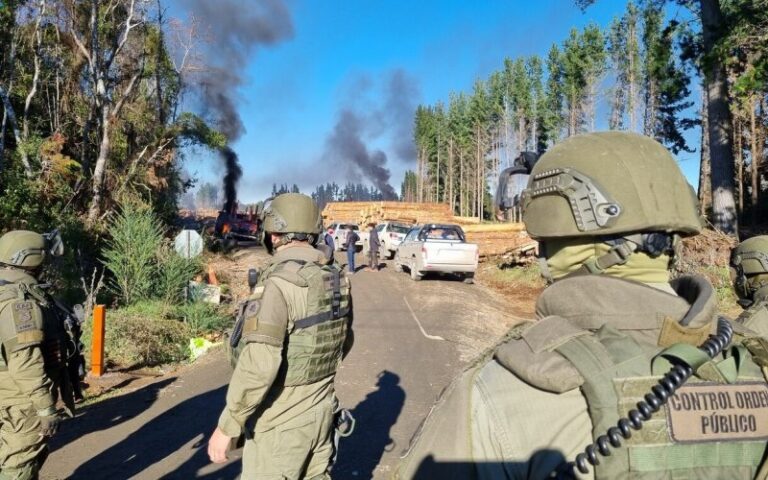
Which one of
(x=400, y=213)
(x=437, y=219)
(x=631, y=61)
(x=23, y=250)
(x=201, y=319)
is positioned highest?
(x=631, y=61)

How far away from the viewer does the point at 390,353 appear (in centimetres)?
848

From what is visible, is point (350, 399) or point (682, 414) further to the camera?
point (350, 399)

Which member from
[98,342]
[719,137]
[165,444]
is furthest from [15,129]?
[719,137]

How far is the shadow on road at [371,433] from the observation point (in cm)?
455

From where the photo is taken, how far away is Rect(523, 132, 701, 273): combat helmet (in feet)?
4.40

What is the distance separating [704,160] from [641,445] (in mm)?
30552

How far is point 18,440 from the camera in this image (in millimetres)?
3410

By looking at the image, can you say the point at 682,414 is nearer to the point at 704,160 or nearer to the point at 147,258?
the point at 147,258

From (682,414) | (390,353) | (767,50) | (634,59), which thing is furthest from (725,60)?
(634,59)

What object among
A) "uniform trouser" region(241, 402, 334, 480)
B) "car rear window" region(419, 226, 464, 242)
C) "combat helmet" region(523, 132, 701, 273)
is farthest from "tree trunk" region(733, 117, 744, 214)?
"combat helmet" region(523, 132, 701, 273)

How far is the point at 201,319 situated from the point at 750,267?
8.93m

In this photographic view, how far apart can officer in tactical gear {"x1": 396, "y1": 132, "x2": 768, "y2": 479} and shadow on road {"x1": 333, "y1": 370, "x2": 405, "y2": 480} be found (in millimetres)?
3612

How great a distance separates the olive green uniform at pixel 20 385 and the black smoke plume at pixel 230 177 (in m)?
35.6

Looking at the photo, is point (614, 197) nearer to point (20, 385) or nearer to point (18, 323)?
point (18, 323)
